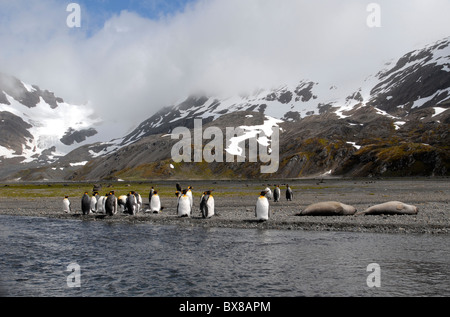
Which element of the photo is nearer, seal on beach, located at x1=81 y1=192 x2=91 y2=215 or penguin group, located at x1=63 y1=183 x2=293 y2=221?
penguin group, located at x1=63 y1=183 x2=293 y2=221

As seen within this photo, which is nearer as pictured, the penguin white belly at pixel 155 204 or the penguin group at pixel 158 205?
the penguin group at pixel 158 205

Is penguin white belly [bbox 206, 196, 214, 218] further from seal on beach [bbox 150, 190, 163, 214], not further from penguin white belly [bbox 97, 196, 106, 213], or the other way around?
penguin white belly [bbox 97, 196, 106, 213]

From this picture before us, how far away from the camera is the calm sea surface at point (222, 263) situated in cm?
1452

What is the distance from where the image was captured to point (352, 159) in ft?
567

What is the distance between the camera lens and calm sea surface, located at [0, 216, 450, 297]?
14.5m

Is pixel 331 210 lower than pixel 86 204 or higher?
lower

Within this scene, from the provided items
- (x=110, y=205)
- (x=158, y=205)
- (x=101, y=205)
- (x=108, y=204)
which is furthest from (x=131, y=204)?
(x=101, y=205)

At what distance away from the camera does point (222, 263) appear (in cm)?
1836

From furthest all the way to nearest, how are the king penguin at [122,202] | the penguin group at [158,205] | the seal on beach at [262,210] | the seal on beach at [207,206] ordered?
the king penguin at [122,202], the seal on beach at [207,206], the penguin group at [158,205], the seal on beach at [262,210]

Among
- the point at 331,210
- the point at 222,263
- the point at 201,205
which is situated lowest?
the point at 222,263

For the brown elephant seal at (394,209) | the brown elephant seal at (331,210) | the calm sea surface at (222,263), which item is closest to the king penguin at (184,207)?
the calm sea surface at (222,263)

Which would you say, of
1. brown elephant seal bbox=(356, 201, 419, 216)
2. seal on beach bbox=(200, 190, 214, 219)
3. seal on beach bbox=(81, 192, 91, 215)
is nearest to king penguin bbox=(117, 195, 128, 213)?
seal on beach bbox=(81, 192, 91, 215)

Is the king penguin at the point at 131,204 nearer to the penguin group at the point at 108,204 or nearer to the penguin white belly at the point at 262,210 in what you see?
the penguin group at the point at 108,204

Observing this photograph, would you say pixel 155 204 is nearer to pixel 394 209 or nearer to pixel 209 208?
pixel 209 208
